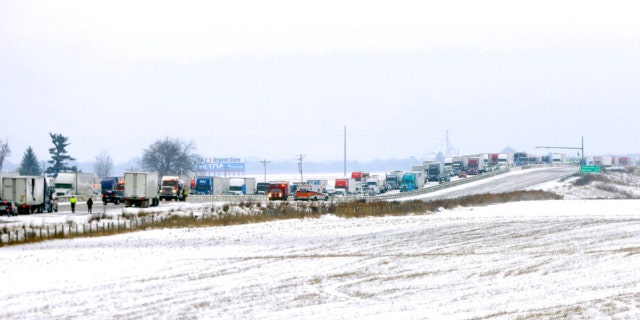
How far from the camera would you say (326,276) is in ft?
91.9

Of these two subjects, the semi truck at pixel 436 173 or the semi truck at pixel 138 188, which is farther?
the semi truck at pixel 436 173

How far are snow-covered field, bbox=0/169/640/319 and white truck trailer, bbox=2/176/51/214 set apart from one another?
2276 centimetres

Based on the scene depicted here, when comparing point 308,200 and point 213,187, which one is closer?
point 308,200

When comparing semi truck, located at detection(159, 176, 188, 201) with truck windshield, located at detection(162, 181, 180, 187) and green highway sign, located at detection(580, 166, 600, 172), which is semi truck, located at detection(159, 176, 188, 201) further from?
green highway sign, located at detection(580, 166, 600, 172)

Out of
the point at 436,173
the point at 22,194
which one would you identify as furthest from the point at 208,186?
the point at 22,194

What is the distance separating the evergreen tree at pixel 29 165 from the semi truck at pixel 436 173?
84.3 metres

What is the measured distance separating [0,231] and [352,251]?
1949 centimetres

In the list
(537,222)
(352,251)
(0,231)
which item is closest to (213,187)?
(537,222)

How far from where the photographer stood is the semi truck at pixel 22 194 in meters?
65.2

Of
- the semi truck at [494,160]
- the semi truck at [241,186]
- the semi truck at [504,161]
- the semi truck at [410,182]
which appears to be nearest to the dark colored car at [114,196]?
the semi truck at [241,186]

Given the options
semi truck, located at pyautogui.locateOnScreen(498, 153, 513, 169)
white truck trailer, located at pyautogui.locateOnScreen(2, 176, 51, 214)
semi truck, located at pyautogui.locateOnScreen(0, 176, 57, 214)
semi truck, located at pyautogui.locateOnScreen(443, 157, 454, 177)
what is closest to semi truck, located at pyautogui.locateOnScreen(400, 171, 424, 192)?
semi truck, located at pyautogui.locateOnScreen(443, 157, 454, 177)

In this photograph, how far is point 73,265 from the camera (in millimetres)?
31344

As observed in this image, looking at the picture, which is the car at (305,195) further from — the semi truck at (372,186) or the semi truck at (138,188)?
the semi truck at (372,186)

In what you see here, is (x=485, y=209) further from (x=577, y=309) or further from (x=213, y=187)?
(x=577, y=309)
